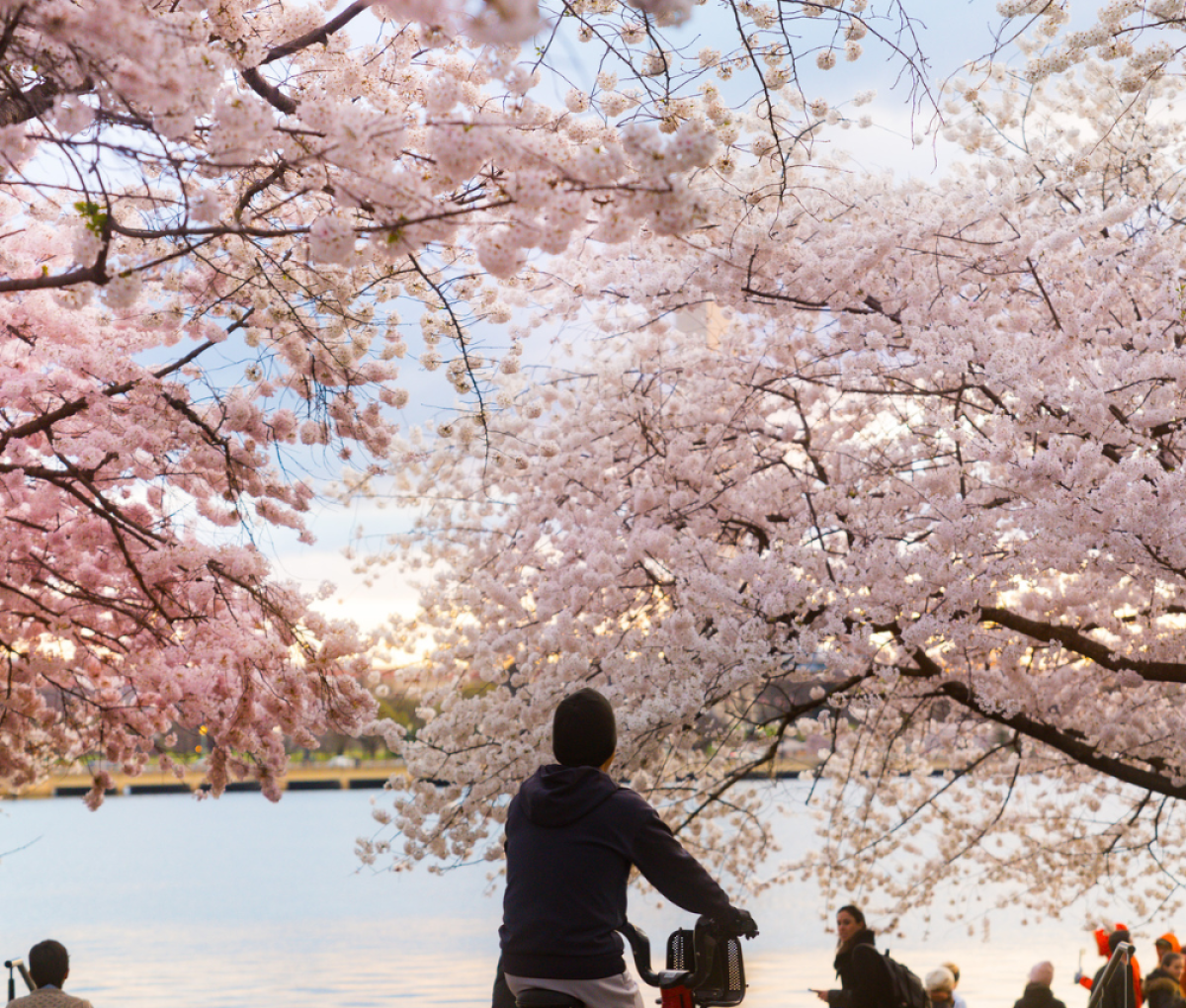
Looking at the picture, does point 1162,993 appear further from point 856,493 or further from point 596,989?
point 596,989

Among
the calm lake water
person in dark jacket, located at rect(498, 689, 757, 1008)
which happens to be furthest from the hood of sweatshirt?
the calm lake water

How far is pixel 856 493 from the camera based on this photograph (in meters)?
7.04

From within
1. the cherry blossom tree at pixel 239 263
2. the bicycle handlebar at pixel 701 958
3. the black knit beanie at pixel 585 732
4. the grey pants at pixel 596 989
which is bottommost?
the grey pants at pixel 596 989

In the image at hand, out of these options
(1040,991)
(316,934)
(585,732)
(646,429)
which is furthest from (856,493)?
(316,934)

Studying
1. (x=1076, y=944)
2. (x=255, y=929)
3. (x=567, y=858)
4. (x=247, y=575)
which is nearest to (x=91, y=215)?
(x=567, y=858)

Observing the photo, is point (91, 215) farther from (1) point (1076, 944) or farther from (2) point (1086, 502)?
(1) point (1076, 944)

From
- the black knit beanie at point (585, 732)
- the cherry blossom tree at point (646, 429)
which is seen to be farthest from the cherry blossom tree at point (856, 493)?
the black knit beanie at point (585, 732)

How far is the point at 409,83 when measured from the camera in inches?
189

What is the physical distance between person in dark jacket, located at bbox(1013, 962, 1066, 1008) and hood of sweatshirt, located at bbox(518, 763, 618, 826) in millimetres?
5926

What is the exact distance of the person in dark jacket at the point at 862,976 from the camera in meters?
5.59

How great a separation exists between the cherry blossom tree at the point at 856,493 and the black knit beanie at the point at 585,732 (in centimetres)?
318

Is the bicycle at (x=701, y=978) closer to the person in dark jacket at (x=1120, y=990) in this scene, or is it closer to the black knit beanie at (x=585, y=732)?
the black knit beanie at (x=585, y=732)

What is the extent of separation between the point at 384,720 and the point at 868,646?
3.15 meters

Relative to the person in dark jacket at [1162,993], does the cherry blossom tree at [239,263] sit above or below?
above
